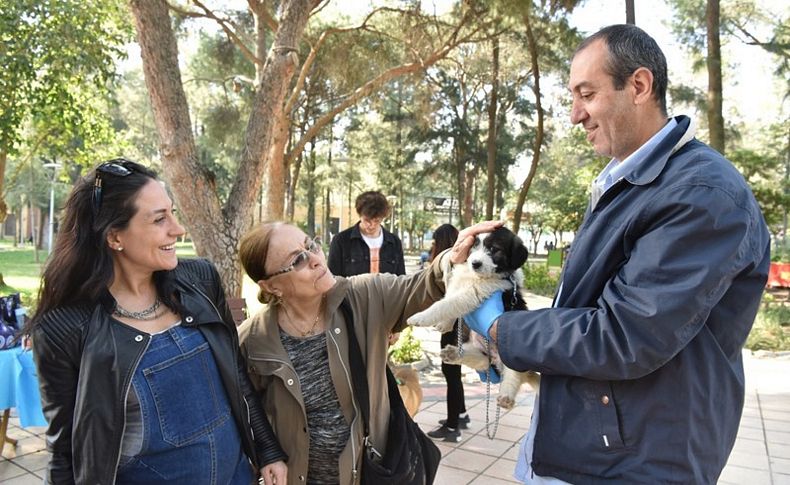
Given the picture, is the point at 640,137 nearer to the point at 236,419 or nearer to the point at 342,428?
the point at 342,428

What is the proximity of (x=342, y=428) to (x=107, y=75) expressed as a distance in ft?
34.7

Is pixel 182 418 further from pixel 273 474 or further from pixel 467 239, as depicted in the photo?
pixel 467 239

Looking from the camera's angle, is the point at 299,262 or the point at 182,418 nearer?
the point at 182,418

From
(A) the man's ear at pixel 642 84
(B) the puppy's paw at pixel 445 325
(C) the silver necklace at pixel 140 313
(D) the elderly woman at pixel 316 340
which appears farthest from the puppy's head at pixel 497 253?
(C) the silver necklace at pixel 140 313

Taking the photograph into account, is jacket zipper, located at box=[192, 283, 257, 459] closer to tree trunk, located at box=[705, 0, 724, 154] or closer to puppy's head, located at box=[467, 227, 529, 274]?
puppy's head, located at box=[467, 227, 529, 274]

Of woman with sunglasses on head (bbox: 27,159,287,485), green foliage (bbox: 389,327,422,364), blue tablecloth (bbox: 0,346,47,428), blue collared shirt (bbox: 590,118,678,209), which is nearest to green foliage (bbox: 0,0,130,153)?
blue tablecloth (bbox: 0,346,47,428)

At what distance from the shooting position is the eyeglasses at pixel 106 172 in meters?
2.05

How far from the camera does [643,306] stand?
A: 1.34 meters

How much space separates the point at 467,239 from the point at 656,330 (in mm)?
1172

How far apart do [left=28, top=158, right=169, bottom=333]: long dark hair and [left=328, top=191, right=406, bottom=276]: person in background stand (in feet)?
14.0

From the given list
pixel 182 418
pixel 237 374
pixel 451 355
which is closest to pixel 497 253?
pixel 451 355

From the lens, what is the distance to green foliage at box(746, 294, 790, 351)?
9750 mm

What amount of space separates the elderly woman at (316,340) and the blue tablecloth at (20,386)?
3.31 meters

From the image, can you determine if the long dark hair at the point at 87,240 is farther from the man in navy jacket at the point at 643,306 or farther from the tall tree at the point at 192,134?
the tall tree at the point at 192,134
